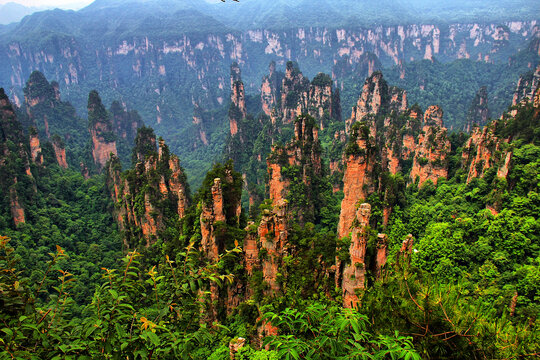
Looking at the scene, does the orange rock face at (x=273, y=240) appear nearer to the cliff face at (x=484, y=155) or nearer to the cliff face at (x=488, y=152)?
the cliff face at (x=488, y=152)

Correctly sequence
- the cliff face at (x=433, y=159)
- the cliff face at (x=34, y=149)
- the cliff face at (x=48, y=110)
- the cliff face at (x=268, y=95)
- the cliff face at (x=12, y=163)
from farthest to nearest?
the cliff face at (x=268, y=95)
the cliff face at (x=48, y=110)
the cliff face at (x=34, y=149)
the cliff face at (x=12, y=163)
the cliff face at (x=433, y=159)

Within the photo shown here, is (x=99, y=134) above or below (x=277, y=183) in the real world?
below

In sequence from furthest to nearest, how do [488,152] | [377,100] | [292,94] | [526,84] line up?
[292,94] → [526,84] → [377,100] → [488,152]

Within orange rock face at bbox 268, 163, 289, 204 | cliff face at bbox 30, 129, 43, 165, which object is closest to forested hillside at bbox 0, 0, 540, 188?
cliff face at bbox 30, 129, 43, 165

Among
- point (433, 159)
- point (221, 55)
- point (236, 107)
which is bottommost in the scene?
point (236, 107)

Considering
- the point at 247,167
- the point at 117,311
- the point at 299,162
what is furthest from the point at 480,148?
the point at 247,167

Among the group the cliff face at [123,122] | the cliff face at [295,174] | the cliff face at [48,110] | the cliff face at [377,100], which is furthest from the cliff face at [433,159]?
the cliff face at [123,122]

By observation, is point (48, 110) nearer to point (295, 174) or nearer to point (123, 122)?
point (123, 122)

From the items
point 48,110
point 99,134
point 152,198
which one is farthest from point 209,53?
point 152,198

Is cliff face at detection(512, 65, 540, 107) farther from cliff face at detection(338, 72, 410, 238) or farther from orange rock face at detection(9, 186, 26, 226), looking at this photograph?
orange rock face at detection(9, 186, 26, 226)
